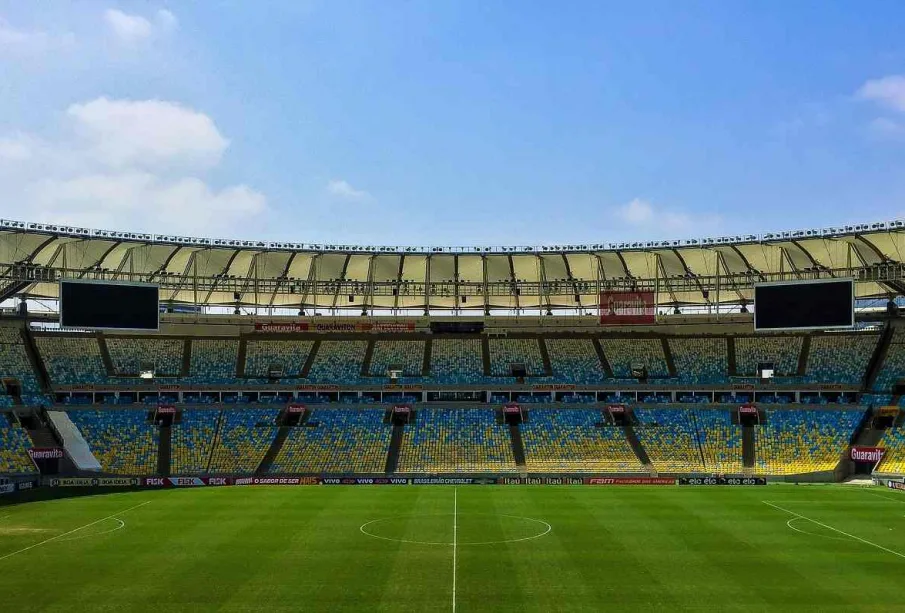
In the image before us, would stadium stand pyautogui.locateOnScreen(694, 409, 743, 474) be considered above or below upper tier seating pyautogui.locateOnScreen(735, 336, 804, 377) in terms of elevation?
below

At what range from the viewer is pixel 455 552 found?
1260 inches

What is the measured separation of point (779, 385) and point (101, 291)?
5263 centimetres

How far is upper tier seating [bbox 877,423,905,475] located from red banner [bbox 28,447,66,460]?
5730cm

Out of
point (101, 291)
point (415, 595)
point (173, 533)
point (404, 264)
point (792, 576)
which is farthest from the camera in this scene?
point (404, 264)

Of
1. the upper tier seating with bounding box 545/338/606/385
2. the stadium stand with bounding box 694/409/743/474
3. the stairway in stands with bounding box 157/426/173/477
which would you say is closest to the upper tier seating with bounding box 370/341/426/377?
the upper tier seating with bounding box 545/338/606/385

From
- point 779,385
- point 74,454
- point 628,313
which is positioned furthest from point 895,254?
point 74,454

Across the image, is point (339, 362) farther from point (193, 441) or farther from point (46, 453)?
point (46, 453)

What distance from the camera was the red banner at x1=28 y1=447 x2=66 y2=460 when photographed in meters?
55.5

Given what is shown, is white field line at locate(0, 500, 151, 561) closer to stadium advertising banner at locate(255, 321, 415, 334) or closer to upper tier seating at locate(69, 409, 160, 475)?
upper tier seating at locate(69, 409, 160, 475)

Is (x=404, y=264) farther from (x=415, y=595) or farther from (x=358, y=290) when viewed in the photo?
(x=415, y=595)

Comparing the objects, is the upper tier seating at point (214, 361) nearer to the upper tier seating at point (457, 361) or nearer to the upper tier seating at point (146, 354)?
the upper tier seating at point (146, 354)

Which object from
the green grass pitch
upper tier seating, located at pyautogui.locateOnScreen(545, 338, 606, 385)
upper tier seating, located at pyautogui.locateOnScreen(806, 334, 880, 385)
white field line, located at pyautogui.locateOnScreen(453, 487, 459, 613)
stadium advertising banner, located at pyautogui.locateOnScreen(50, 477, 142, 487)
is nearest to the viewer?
the green grass pitch

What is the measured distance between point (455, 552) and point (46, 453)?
37189mm

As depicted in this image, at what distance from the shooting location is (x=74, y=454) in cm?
5691
